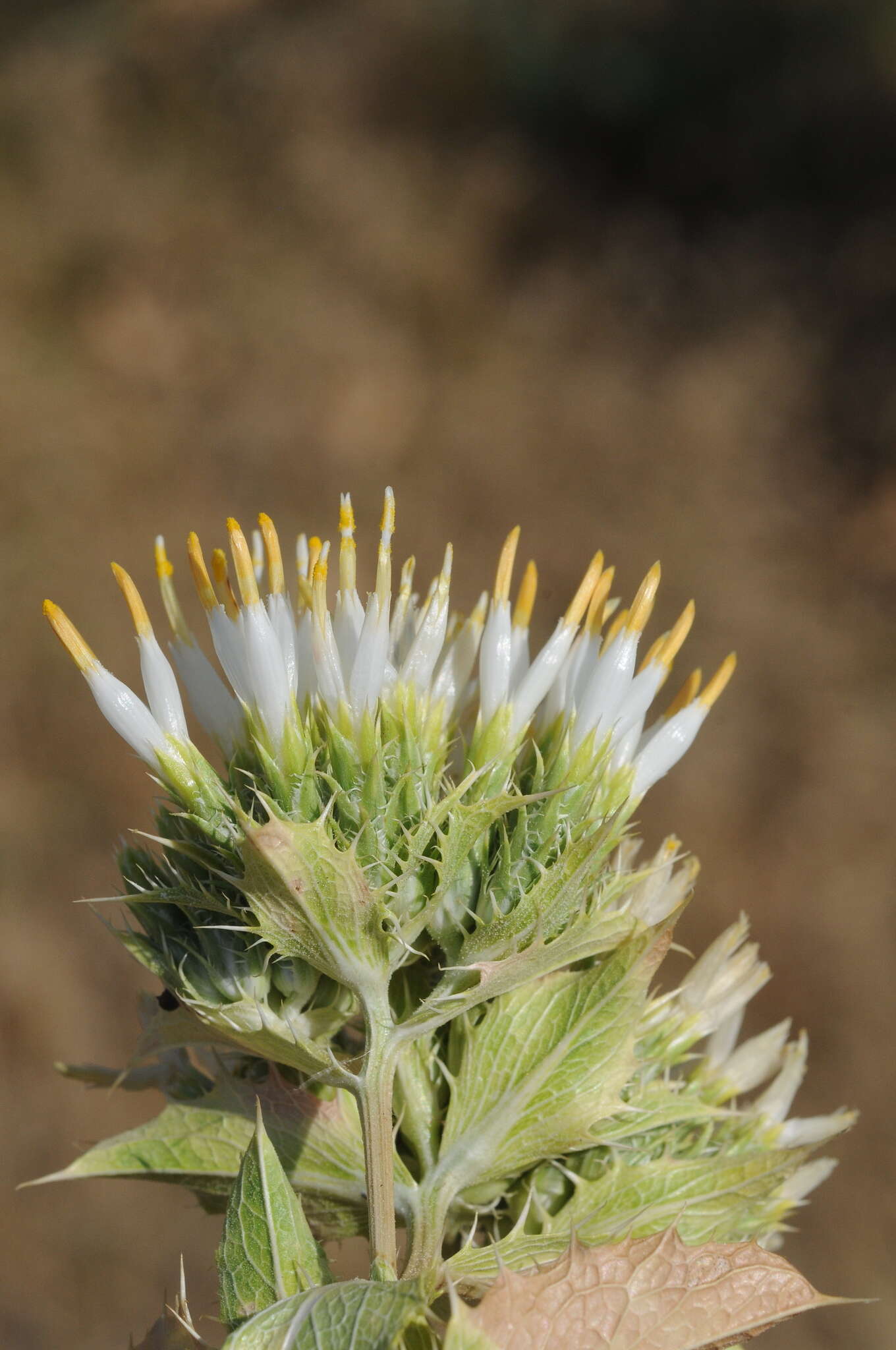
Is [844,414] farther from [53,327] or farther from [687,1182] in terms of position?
[687,1182]

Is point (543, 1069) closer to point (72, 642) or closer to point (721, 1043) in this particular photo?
point (721, 1043)

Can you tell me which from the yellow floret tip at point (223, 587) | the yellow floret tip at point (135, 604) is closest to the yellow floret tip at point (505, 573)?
the yellow floret tip at point (223, 587)

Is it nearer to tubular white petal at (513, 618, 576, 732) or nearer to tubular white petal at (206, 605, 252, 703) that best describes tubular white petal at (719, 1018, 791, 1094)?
tubular white petal at (513, 618, 576, 732)

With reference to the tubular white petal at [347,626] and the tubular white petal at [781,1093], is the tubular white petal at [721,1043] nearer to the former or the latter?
Answer: the tubular white petal at [781,1093]

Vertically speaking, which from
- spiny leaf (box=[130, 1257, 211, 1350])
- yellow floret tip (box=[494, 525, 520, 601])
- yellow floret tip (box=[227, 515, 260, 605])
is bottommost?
spiny leaf (box=[130, 1257, 211, 1350])

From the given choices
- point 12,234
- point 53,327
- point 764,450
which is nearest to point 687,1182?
point 764,450

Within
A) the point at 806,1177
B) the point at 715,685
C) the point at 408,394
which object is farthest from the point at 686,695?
the point at 408,394

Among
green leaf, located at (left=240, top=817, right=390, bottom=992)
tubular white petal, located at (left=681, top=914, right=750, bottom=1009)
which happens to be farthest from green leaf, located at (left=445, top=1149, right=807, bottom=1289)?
green leaf, located at (left=240, top=817, right=390, bottom=992)
